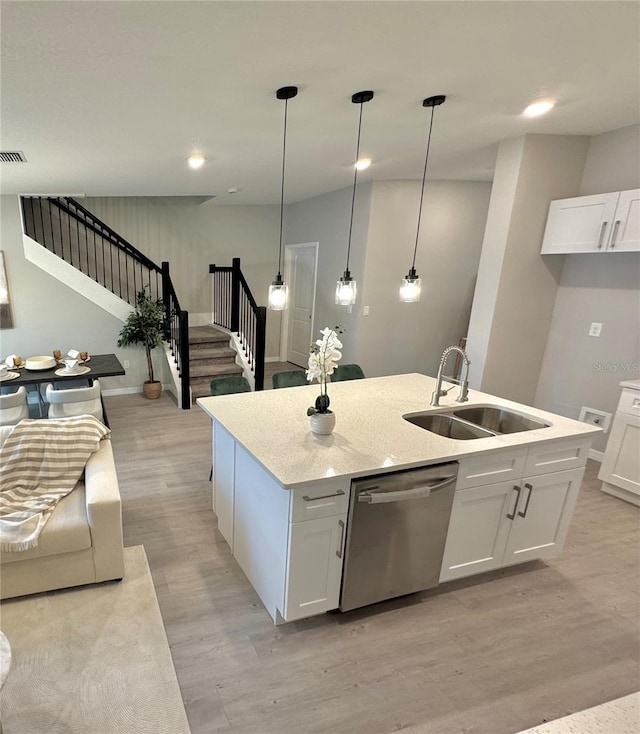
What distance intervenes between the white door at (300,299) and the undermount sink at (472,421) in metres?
3.95

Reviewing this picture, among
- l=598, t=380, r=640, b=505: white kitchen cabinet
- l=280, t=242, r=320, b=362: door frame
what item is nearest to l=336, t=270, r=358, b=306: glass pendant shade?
l=598, t=380, r=640, b=505: white kitchen cabinet

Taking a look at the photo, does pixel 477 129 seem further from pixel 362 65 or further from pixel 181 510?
pixel 181 510

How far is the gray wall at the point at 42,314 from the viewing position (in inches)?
182

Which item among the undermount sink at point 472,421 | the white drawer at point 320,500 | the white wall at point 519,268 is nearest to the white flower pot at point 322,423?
the white drawer at point 320,500

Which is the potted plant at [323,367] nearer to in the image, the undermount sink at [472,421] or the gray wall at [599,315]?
the undermount sink at [472,421]

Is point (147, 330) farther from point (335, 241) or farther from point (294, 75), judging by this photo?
point (294, 75)

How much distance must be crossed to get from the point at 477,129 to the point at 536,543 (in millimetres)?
2986

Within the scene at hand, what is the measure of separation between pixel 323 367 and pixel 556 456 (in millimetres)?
1425

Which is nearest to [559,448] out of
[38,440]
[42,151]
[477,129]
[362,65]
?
[362,65]

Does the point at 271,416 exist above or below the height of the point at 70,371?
above

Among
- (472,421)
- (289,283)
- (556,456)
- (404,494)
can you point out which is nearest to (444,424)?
(472,421)

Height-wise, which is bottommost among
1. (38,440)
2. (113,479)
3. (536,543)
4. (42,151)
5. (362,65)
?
(536,543)

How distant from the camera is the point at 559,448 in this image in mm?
2297

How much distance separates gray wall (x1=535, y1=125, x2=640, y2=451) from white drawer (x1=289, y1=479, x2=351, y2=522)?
3135 mm
